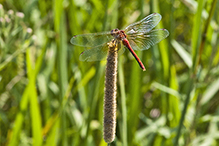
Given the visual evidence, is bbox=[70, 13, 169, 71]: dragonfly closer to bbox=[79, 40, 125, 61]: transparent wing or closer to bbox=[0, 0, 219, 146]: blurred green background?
bbox=[79, 40, 125, 61]: transparent wing

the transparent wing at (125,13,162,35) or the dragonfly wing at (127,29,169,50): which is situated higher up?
the transparent wing at (125,13,162,35)

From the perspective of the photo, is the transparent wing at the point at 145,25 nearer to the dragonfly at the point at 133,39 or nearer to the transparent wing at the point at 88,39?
the dragonfly at the point at 133,39

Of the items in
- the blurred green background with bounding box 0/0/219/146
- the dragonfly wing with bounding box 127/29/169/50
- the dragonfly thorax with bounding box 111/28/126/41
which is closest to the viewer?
the dragonfly thorax with bounding box 111/28/126/41

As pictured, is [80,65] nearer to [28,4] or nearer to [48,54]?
[48,54]

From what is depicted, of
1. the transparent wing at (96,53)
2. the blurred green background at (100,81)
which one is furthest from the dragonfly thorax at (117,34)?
the blurred green background at (100,81)

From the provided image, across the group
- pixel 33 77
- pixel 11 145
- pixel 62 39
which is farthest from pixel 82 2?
pixel 11 145

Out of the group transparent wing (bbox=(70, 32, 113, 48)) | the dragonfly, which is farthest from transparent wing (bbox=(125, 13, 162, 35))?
transparent wing (bbox=(70, 32, 113, 48))

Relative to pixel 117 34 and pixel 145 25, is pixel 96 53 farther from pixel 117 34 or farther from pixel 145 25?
pixel 145 25

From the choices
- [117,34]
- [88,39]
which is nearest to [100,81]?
[88,39]

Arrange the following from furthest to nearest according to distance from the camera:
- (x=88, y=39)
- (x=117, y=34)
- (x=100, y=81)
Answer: (x=100, y=81), (x=88, y=39), (x=117, y=34)
